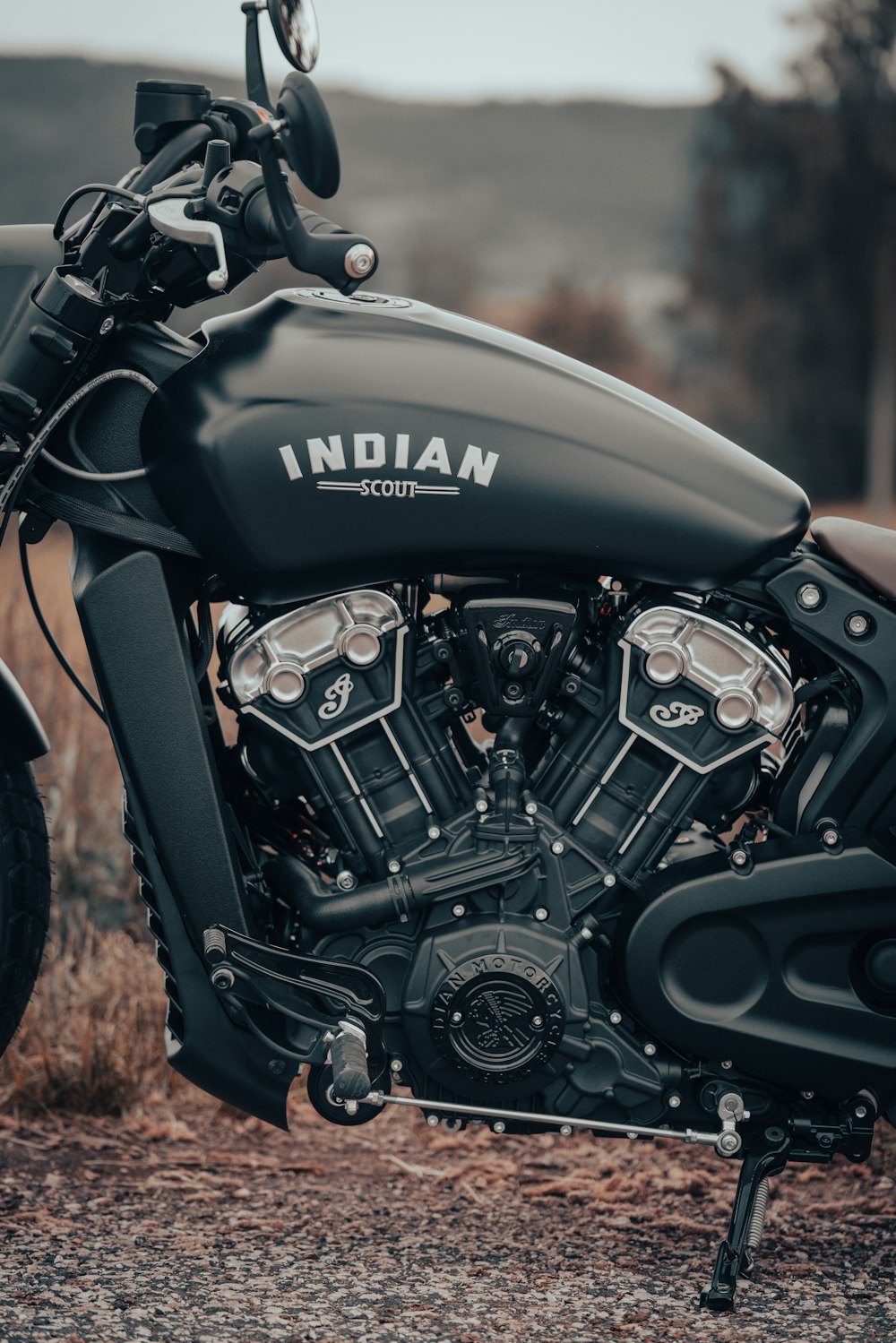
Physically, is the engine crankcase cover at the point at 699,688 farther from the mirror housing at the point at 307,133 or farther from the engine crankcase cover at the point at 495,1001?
the mirror housing at the point at 307,133

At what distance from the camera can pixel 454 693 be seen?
2373 mm

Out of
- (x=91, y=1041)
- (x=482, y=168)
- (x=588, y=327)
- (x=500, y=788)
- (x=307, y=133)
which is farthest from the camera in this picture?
(x=482, y=168)

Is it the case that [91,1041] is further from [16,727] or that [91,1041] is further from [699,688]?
[699,688]

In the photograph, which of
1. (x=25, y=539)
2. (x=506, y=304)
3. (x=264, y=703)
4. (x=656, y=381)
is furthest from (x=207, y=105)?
(x=506, y=304)

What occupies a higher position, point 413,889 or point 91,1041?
point 413,889

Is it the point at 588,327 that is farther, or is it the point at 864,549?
the point at 588,327

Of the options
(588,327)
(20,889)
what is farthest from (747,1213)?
(588,327)

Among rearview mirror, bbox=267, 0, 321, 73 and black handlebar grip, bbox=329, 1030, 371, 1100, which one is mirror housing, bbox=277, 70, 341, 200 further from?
black handlebar grip, bbox=329, 1030, 371, 1100

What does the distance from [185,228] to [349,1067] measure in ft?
4.39

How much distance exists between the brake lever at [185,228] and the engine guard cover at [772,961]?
1.23 m

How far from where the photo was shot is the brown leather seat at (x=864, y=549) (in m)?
2.33

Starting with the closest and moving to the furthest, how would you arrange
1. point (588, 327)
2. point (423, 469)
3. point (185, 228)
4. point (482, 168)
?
point (185, 228), point (423, 469), point (588, 327), point (482, 168)

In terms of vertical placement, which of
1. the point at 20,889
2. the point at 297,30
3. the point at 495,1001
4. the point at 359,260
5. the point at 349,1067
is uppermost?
the point at 297,30

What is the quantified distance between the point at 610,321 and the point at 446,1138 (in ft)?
102
